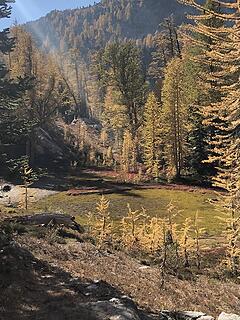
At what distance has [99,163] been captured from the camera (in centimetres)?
6375

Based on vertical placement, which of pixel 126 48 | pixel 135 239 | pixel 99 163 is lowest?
pixel 135 239

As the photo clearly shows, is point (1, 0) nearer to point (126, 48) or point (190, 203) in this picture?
point (190, 203)

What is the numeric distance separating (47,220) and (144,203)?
19.2m

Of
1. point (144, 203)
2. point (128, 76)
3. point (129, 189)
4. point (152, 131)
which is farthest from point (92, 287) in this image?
point (128, 76)

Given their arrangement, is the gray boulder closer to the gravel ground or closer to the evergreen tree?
the gravel ground

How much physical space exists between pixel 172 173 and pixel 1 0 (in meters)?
34.5

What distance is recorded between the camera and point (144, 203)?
132 ft

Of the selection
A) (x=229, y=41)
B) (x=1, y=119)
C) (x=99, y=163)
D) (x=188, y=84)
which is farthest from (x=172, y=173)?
(x=229, y=41)

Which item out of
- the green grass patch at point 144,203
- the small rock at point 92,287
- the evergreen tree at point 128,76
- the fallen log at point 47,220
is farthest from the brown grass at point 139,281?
the evergreen tree at point 128,76

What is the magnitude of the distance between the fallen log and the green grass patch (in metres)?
10.3

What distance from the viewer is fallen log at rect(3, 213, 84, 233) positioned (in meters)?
21.2

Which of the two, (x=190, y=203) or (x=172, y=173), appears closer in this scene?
(x=190, y=203)

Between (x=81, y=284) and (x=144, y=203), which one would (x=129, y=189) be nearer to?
(x=144, y=203)

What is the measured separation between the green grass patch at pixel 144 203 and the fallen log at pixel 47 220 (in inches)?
407
